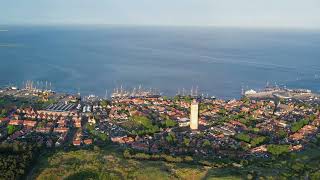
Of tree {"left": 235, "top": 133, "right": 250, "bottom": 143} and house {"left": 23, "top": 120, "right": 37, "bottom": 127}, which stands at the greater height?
house {"left": 23, "top": 120, "right": 37, "bottom": 127}

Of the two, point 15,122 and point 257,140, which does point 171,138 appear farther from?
point 15,122

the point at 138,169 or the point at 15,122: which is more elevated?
the point at 15,122

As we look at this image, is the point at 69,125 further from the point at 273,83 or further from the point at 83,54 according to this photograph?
the point at 83,54

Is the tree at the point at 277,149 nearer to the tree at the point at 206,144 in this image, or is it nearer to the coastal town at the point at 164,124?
the coastal town at the point at 164,124

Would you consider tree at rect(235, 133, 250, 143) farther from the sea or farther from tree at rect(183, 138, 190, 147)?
the sea

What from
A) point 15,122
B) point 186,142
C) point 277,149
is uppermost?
point 15,122

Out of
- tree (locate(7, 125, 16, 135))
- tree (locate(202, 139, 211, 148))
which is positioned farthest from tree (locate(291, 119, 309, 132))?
tree (locate(7, 125, 16, 135))

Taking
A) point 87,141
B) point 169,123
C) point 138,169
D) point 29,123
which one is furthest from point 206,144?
point 29,123

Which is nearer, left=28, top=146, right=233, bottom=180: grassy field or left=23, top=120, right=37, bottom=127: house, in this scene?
left=28, top=146, right=233, bottom=180: grassy field

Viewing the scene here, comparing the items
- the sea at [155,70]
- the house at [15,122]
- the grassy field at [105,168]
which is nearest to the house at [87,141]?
the grassy field at [105,168]
